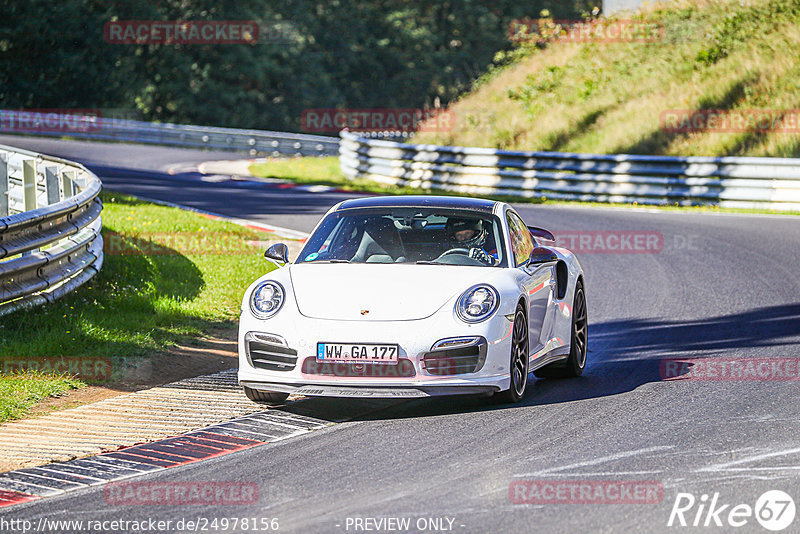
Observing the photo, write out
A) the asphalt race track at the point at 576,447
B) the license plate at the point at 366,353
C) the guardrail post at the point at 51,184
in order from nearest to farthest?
the asphalt race track at the point at 576,447 → the license plate at the point at 366,353 → the guardrail post at the point at 51,184

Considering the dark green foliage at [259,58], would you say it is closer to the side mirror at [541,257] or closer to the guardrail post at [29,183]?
the guardrail post at [29,183]

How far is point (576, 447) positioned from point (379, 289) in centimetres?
178

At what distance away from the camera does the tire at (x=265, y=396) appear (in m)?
8.08

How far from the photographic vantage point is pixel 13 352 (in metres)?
9.37

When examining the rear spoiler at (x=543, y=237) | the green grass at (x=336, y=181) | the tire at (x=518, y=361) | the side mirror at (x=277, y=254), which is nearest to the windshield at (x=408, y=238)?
the side mirror at (x=277, y=254)

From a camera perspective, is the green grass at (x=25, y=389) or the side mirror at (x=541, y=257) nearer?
the green grass at (x=25, y=389)

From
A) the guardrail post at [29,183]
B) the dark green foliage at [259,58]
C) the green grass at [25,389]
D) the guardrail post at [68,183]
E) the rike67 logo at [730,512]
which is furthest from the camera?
the dark green foliage at [259,58]

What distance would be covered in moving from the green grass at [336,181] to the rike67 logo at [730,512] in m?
17.4

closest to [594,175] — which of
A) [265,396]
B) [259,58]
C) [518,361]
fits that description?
[518,361]

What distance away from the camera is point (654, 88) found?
32062mm

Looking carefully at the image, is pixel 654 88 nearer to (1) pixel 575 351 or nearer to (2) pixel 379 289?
(1) pixel 575 351

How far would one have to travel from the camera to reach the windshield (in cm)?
861

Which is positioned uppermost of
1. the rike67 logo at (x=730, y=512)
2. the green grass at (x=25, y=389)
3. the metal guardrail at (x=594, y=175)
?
the rike67 logo at (x=730, y=512)

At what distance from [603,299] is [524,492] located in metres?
7.73
